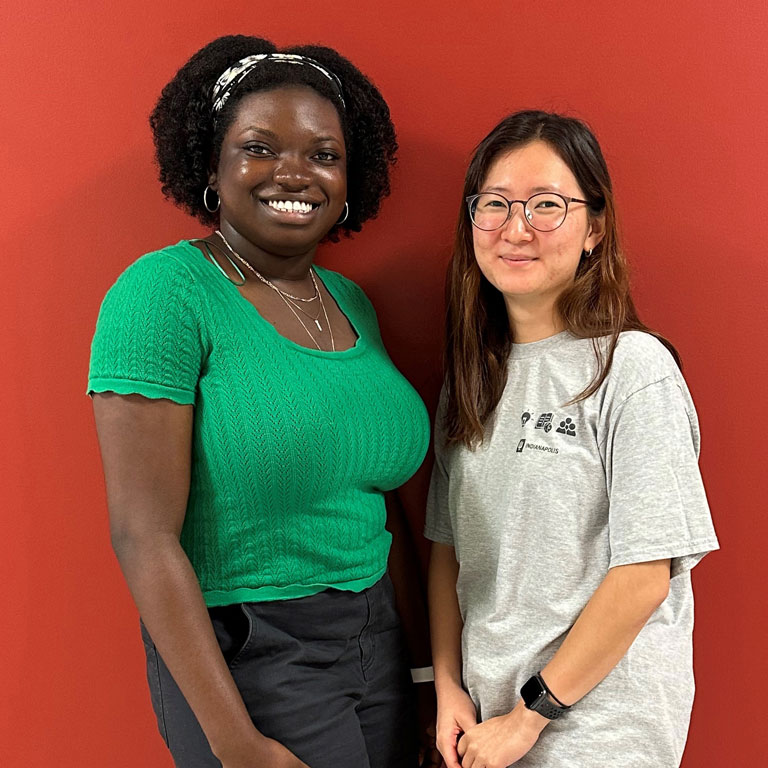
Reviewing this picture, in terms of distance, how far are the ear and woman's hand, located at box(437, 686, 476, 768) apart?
2.57 feet

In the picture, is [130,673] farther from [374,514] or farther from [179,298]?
[179,298]

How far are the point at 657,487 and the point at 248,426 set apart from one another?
59 cm

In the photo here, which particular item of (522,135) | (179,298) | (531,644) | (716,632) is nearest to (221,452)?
(179,298)

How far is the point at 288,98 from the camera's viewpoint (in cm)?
126

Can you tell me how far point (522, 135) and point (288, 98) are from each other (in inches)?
15.1

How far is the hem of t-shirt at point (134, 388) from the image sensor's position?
41.9 inches

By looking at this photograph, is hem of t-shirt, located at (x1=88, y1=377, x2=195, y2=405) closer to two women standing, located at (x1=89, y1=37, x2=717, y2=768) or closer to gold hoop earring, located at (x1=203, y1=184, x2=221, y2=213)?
two women standing, located at (x1=89, y1=37, x2=717, y2=768)

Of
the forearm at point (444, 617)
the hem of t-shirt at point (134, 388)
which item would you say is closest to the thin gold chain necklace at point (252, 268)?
the hem of t-shirt at point (134, 388)

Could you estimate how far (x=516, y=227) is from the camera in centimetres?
123

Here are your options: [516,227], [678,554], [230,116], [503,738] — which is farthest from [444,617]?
[230,116]

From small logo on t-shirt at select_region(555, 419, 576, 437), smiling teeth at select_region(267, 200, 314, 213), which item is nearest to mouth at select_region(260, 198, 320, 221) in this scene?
smiling teeth at select_region(267, 200, 314, 213)

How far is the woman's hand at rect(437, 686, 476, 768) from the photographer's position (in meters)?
1.30

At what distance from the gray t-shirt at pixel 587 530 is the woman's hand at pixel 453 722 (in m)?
0.03

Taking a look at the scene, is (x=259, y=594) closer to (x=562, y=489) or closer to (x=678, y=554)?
(x=562, y=489)
